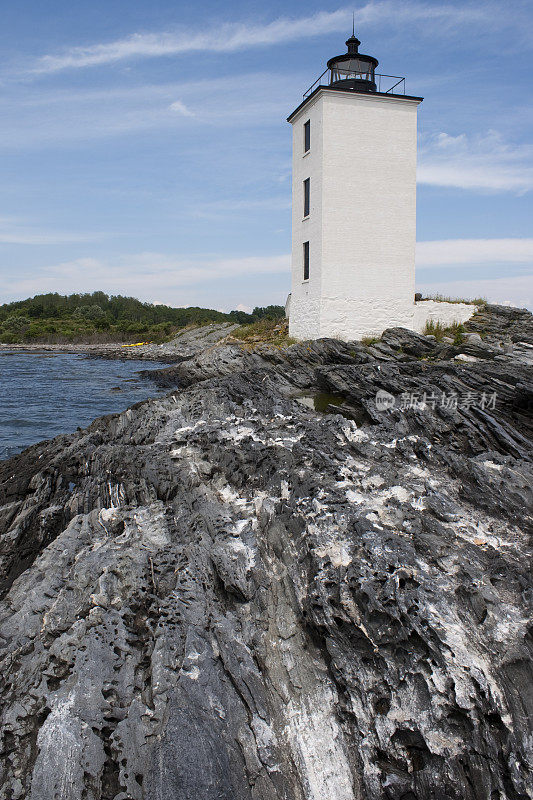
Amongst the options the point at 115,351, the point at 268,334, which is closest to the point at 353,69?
the point at 268,334

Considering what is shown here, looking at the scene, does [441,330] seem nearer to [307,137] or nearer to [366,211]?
[366,211]

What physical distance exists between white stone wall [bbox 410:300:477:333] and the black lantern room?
26.5ft

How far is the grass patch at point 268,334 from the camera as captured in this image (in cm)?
2069

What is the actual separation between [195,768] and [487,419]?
25.1 feet

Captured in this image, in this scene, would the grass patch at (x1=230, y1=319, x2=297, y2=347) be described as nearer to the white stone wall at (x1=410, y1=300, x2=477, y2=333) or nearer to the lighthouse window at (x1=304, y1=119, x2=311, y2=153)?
the white stone wall at (x1=410, y1=300, x2=477, y2=333)

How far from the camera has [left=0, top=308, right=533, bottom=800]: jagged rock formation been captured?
12.3 ft

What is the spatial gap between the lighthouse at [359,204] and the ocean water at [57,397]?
8648 mm

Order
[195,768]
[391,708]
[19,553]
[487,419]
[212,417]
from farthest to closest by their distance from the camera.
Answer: [212,417]
[487,419]
[19,553]
[391,708]
[195,768]

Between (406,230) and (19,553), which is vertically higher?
(406,230)

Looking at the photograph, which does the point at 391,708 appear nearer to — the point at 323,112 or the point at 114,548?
the point at 114,548

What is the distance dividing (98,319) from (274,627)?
80395 mm

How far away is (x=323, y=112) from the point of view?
693 inches

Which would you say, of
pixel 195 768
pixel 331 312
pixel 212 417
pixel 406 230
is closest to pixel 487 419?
pixel 212 417

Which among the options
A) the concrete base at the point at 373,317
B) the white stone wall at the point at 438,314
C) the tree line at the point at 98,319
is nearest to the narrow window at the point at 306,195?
the concrete base at the point at 373,317
